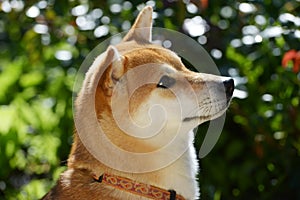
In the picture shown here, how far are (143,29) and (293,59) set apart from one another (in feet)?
4.88

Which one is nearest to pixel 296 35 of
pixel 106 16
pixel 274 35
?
pixel 274 35

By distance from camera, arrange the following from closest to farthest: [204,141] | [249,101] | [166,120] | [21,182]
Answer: [166,120] → [204,141] → [249,101] → [21,182]

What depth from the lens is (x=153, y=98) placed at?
4.08m

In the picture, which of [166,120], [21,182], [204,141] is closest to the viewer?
[166,120]

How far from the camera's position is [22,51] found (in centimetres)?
632

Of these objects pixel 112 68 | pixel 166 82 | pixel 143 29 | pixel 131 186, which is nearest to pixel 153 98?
pixel 166 82

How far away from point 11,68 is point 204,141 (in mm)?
1588

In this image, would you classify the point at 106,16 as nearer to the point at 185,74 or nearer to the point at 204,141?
the point at 204,141

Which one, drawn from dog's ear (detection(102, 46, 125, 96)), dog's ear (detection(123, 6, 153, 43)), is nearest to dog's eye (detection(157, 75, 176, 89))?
dog's ear (detection(102, 46, 125, 96))

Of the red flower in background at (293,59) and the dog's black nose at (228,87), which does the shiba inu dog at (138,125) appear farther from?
the red flower in background at (293,59)

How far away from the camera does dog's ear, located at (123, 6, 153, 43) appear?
445 centimetres

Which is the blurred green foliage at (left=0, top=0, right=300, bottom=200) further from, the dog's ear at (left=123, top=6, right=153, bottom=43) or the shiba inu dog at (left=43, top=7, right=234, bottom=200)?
the shiba inu dog at (left=43, top=7, right=234, bottom=200)

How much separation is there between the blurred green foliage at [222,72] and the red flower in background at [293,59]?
1.9 inches

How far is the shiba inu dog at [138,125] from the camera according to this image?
13.2 ft
